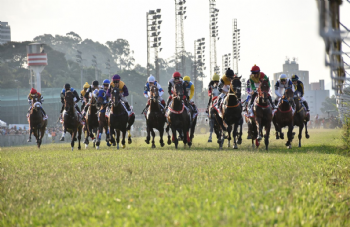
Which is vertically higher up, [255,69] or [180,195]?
[255,69]

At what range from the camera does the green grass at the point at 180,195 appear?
19.1ft

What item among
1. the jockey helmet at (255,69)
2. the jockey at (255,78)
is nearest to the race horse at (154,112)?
the jockey at (255,78)

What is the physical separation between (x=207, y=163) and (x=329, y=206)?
531 cm

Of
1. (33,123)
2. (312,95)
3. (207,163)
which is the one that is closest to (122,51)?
(312,95)

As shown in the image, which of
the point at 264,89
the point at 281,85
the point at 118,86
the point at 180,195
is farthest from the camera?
the point at 118,86

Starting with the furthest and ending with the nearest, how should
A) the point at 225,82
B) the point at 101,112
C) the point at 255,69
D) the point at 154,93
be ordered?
the point at 101,112 < the point at 154,93 < the point at 225,82 < the point at 255,69

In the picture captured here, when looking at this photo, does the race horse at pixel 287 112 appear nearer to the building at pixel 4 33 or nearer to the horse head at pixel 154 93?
the horse head at pixel 154 93

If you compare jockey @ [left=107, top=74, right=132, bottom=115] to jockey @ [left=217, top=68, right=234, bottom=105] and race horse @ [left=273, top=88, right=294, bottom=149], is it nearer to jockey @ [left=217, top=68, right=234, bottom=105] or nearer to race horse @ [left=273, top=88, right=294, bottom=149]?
jockey @ [left=217, top=68, right=234, bottom=105]

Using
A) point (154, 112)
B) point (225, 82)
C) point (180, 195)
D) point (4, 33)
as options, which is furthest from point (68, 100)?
point (4, 33)

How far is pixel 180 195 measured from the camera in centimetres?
718

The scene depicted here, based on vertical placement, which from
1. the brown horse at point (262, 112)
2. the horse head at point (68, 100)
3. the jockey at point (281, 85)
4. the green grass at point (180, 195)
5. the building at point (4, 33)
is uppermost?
the building at point (4, 33)

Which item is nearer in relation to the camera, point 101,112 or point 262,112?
point 262,112

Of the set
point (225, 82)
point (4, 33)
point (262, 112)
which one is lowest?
point (262, 112)

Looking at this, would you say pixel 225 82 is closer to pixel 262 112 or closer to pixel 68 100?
pixel 262 112
